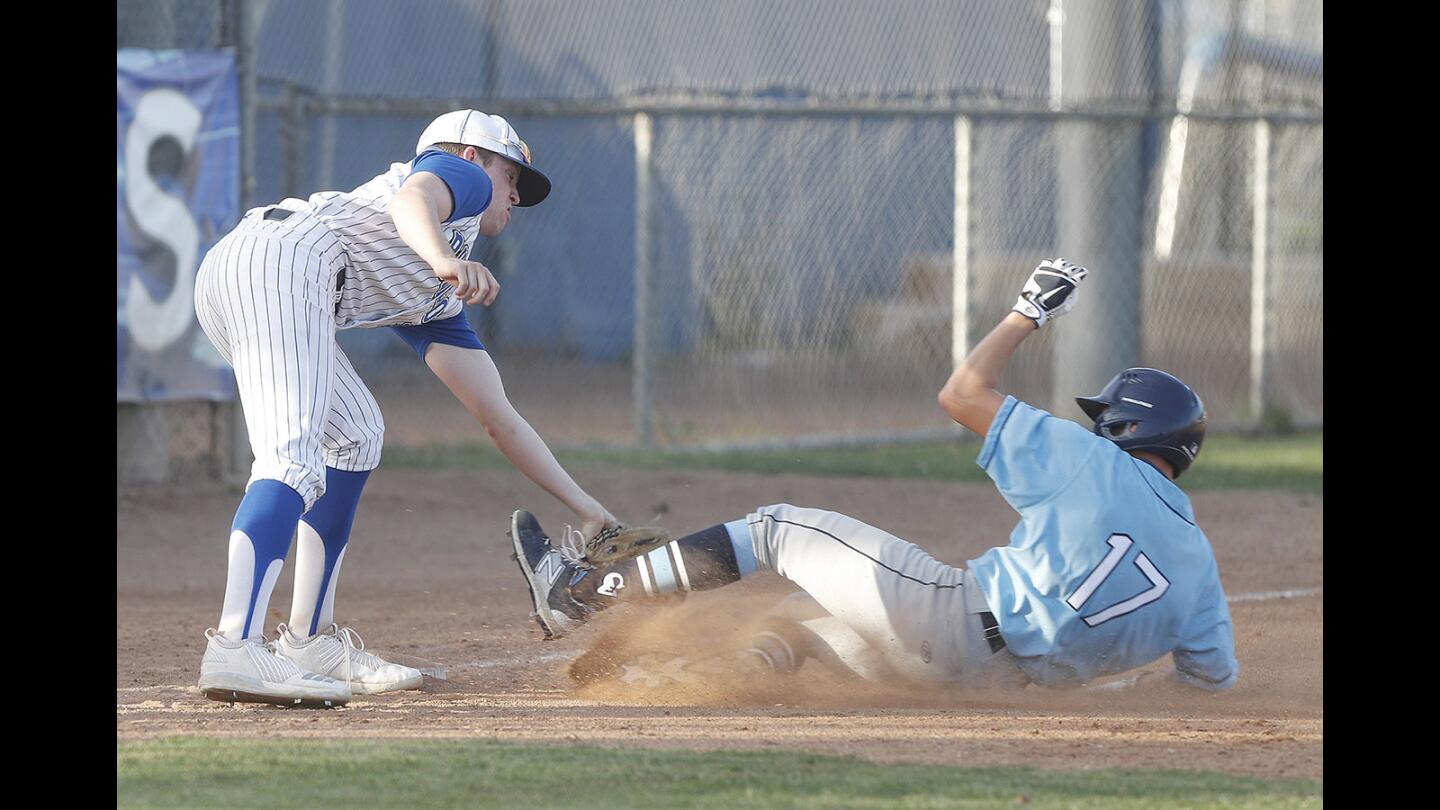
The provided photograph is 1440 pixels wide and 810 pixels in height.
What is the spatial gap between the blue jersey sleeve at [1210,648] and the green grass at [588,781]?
716 mm

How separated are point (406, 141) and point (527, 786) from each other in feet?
37.9

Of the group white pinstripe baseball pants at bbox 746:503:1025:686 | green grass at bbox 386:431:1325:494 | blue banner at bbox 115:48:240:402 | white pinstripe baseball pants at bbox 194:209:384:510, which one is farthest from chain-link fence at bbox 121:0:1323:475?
white pinstripe baseball pants at bbox 746:503:1025:686

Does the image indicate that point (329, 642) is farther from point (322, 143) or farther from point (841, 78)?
point (322, 143)

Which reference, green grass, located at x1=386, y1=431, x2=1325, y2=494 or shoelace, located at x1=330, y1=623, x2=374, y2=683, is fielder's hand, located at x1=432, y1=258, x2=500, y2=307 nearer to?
shoelace, located at x1=330, y1=623, x2=374, y2=683

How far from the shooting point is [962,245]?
444 inches

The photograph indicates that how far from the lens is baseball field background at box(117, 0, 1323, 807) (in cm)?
369

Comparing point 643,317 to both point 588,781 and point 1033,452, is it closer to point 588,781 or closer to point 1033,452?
point 1033,452

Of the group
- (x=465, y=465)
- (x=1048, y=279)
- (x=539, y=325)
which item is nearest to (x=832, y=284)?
(x=465, y=465)

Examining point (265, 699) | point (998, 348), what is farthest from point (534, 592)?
point (998, 348)

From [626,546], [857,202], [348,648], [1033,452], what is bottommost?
[348,648]

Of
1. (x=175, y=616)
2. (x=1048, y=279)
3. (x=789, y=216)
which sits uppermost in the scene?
(x=789, y=216)

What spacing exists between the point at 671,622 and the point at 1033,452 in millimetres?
1294

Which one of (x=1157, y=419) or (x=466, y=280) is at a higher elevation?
(x=466, y=280)

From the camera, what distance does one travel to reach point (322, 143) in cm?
1452
